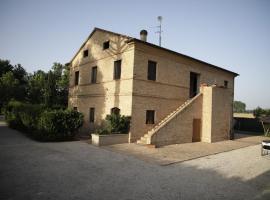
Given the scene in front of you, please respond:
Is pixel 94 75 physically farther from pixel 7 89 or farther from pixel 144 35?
pixel 7 89

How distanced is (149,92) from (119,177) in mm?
9312

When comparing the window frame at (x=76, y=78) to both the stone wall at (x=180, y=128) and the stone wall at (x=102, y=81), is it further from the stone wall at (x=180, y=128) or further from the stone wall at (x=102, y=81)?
the stone wall at (x=180, y=128)

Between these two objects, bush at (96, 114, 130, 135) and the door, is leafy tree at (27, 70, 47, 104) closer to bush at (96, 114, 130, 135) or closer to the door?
bush at (96, 114, 130, 135)

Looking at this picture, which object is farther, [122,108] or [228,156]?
[122,108]

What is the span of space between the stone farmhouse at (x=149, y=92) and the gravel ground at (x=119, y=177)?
14.9 feet

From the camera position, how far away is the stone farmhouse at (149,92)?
14883 mm

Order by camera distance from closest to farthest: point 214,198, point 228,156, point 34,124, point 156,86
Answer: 1. point 214,198
2. point 228,156
3. point 34,124
4. point 156,86

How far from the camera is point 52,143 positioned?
13289 mm

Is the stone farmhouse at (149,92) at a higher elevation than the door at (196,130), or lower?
higher

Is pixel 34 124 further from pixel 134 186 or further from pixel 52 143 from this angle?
pixel 134 186

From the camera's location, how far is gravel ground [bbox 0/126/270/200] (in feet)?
19.8

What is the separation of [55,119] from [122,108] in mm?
4971

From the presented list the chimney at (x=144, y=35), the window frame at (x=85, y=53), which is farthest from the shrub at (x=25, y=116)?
the chimney at (x=144, y=35)

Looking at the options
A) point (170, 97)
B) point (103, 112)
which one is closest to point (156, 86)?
point (170, 97)
